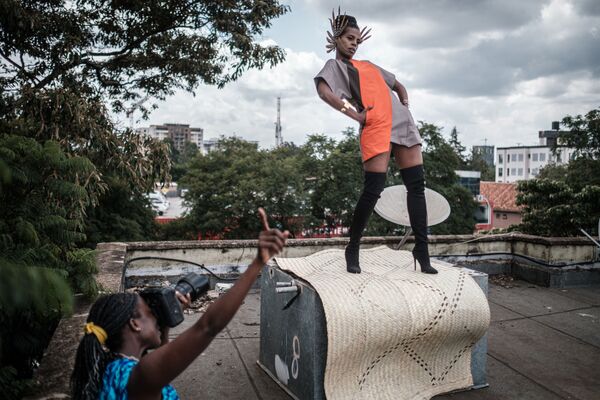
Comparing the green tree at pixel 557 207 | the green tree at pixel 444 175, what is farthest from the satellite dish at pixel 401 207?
the green tree at pixel 444 175

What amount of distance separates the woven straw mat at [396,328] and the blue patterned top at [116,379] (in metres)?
1.35

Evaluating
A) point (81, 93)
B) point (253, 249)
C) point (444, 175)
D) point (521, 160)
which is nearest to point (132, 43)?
point (81, 93)

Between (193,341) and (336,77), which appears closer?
(193,341)

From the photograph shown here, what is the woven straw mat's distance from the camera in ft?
9.86

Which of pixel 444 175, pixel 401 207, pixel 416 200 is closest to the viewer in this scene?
pixel 416 200

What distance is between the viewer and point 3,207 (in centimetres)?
342

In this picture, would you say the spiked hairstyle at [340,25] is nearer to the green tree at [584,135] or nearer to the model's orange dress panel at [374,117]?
the model's orange dress panel at [374,117]

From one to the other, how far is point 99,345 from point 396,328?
6.18 ft

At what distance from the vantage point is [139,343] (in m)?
1.94

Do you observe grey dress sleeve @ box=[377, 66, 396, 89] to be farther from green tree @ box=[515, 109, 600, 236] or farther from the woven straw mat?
green tree @ box=[515, 109, 600, 236]

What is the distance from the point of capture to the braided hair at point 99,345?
6.05 ft

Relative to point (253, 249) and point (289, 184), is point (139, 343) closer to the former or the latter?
point (253, 249)

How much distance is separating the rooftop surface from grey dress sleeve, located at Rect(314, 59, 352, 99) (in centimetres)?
223

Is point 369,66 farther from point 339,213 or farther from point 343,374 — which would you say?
point 339,213
